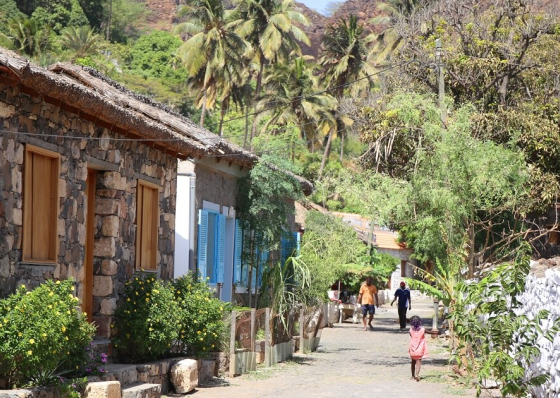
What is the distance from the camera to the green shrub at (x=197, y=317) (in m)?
13.5

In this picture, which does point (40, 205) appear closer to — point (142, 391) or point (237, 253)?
point (142, 391)

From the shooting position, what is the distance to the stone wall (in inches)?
396

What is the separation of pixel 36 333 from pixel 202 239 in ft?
30.1

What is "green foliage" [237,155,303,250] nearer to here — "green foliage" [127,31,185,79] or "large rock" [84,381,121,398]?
"large rock" [84,381,121,398]

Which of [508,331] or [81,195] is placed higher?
[81,195]

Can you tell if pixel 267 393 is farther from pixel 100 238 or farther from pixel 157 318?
pixel 100 238

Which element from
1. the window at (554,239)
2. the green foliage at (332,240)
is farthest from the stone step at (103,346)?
the window at (554,239)

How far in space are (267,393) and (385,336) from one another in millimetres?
13139

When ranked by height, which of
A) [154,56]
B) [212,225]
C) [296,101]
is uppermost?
[154,56]

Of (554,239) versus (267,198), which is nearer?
(267,198)

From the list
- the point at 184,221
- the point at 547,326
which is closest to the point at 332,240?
the point at 184,221

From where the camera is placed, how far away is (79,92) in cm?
1056

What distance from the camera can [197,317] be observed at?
532 inches

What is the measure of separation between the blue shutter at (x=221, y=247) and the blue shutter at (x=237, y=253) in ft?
2.38
